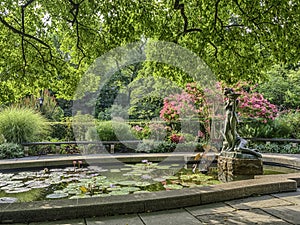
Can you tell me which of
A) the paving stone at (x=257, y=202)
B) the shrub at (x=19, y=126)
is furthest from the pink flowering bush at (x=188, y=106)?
the paving stone at (x=257, y=202)

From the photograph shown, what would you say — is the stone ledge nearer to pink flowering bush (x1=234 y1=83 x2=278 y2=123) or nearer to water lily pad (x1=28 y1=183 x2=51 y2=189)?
water lily pad (x1=28 y1=183 x2=51 y2=189)

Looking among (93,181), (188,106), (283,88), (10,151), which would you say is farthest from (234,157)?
(283,88)

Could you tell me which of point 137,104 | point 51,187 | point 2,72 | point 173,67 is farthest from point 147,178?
point 137,104

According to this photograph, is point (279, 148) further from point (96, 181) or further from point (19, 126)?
point (19, 126)

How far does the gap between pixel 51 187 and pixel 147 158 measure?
3.08 meters

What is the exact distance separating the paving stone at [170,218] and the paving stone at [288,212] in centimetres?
93

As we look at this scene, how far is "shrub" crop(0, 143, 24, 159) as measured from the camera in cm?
819

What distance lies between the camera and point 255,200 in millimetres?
3801

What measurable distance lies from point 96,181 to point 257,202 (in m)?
2.92

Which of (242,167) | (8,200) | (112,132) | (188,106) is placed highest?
(188,106)

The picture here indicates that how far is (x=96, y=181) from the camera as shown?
17.6 ft

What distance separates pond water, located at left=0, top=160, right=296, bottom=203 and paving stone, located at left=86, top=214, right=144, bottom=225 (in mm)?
1222

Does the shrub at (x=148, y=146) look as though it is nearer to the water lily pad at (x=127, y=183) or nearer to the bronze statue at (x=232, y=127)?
the bronze statue at (x=232, y=127)

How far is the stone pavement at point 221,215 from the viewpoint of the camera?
3.01 m
